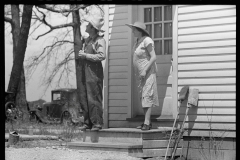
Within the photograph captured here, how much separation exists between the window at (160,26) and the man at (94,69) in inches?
80.8

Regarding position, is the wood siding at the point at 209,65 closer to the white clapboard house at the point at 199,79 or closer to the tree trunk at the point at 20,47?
the white clapboard house at the point at 199,79

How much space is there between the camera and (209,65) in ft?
28.5

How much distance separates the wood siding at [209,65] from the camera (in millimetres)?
8508

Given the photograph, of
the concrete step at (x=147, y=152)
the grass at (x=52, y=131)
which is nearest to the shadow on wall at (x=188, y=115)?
the concrete step at (x=147, y=152)

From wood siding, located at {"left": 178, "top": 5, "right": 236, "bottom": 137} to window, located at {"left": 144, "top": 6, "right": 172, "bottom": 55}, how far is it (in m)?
1.01

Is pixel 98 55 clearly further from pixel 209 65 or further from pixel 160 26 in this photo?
pixel 160 26

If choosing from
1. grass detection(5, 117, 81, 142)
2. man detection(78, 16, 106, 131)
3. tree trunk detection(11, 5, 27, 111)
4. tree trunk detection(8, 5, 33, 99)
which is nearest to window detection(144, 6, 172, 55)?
man detection(78, 16, 106, 131)

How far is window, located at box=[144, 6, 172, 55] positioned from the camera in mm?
9992

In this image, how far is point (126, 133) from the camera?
324 inches

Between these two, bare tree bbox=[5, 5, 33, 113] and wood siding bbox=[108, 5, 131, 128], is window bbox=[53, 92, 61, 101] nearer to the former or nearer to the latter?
bare tree bbox=[5, 5, 33, 113]

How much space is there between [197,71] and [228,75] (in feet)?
1.93

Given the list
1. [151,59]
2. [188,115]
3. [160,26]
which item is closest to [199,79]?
[188,115]

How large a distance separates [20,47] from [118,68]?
9489 mm
